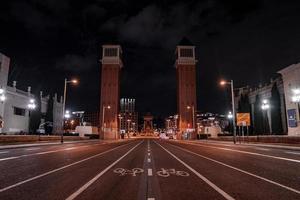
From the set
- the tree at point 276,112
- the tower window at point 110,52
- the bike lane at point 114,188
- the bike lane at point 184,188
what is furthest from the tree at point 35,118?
the bike lane at point 184,188

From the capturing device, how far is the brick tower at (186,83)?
113188 millimetres

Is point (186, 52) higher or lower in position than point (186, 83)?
higher

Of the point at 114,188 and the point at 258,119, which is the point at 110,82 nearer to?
the point at 258,119

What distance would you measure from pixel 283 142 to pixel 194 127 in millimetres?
71776

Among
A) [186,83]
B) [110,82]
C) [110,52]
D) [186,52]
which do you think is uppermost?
[186,52]

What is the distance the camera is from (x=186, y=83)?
11706 cm

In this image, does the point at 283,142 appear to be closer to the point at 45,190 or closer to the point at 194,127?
the point at 45,190

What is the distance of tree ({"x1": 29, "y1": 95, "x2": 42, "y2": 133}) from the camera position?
81500mm

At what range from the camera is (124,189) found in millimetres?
6512

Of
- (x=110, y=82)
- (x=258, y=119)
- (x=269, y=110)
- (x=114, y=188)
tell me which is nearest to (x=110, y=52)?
(x=110, y=82)

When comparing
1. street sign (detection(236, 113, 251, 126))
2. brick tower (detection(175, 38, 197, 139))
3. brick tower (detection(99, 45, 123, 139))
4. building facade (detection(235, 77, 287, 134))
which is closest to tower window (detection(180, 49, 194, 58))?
brick tower (detection(175, 38, 197, 139))

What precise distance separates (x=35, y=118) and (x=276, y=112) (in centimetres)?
7766

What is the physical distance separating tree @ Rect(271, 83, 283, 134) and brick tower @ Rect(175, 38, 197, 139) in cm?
4169

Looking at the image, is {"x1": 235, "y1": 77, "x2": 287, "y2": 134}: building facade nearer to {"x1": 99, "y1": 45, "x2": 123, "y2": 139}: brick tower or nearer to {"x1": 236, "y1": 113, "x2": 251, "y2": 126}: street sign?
{"x1": 236, "y1": 113, "x2": 251, "y2": 126}: street sign
